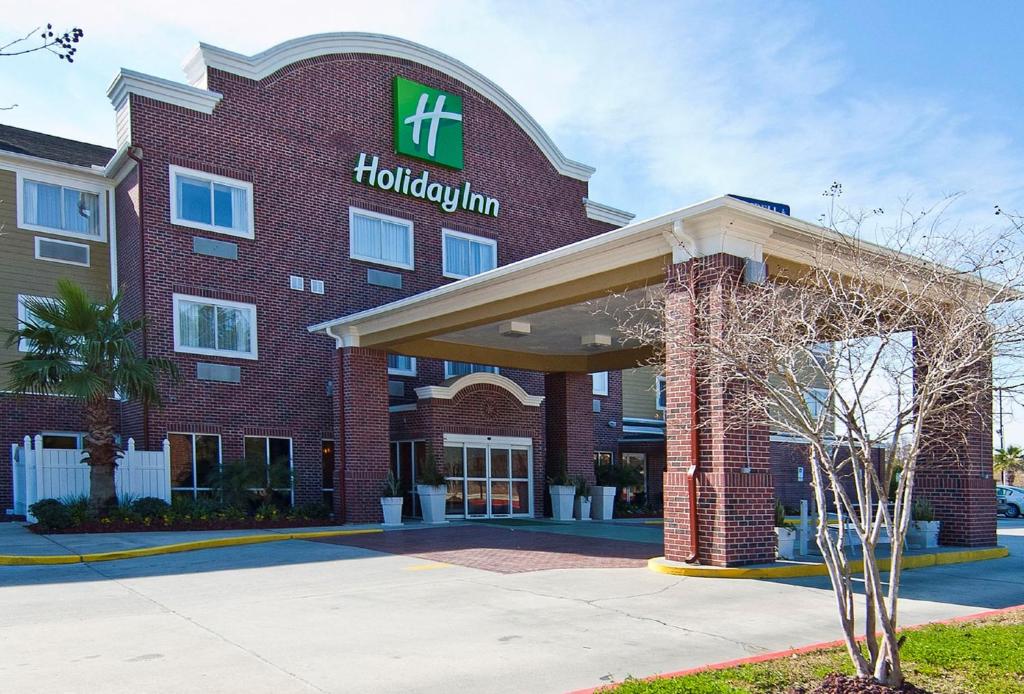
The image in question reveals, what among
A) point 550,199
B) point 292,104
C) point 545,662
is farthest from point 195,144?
point 545,662

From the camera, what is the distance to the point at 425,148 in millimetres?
24781

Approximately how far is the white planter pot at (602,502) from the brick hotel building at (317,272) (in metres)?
0.99

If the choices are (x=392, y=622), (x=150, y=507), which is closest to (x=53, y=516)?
(x=150, y=507)

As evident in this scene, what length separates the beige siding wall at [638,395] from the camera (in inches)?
1289

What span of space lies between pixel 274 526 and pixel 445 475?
504 cm

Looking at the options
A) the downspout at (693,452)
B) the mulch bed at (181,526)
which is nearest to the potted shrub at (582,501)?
the mulch bed at (181,526)

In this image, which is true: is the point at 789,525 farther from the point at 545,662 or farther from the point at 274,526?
the point at 274,526

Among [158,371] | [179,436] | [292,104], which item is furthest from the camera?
[292,104]

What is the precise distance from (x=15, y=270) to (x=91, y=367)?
5.37 meters

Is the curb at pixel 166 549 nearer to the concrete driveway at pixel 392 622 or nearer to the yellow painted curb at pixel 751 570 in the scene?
the concrete driveway at pixel 392 622

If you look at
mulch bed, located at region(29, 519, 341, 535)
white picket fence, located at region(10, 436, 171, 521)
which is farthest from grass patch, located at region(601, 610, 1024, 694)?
white picket fence, located at region(10, 436, 171, 521)

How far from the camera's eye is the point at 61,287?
55.3ft

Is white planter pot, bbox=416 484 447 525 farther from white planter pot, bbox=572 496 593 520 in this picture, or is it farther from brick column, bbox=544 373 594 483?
brick column, bbox=544 373 594 483

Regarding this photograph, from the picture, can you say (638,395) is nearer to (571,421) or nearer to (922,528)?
(571,421)
